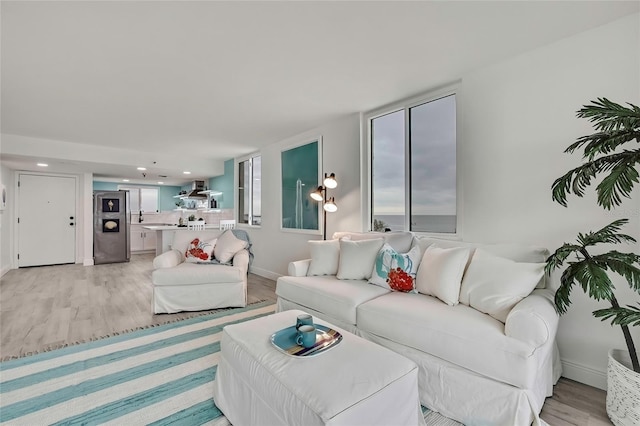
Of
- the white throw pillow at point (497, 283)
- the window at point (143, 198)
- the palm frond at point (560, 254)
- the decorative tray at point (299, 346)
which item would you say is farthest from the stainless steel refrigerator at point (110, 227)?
the palm frond at point (560, 254)

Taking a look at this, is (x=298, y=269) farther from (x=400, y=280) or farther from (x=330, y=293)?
(x=400, y=280)

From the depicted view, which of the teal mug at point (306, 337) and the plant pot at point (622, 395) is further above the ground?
the teal mug at point (306, 337)

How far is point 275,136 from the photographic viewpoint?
487 centimetres

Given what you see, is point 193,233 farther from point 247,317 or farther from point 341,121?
point 341,121

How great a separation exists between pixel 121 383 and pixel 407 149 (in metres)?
3.25

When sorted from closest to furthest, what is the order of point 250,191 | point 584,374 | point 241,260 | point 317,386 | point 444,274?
point 317,386
point 584,374
point 444,274
point 241,260
point 250,191

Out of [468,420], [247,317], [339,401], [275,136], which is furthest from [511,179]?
[275,136]

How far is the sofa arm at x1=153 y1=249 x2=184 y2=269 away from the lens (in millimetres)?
3594

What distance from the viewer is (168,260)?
3.72 metres

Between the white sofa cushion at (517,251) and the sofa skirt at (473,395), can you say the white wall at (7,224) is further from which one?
the white sofa cushion at (517,251)

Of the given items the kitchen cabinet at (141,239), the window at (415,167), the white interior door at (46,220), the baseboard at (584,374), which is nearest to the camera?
the baseboard at (584,374)

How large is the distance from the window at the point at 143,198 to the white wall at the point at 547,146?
32.0ft

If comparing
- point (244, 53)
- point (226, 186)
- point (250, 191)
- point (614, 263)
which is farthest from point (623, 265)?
point (226, 186)

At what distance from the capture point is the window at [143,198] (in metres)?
9.83
